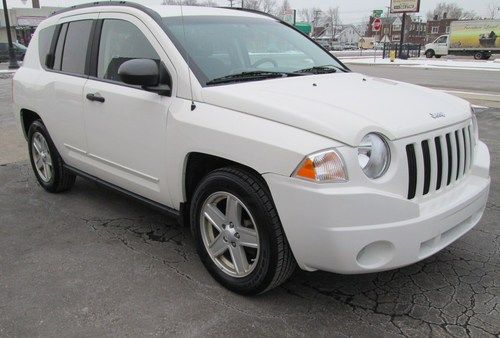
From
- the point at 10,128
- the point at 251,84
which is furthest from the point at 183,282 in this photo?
the point at 10,128

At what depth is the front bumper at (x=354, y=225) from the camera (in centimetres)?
249

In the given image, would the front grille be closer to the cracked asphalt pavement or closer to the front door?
the cracked asphalt pavement

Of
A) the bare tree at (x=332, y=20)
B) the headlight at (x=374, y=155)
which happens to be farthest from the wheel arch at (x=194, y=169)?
the bare tree at (x=332, y=20)

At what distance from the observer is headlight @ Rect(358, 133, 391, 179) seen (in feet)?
8.56

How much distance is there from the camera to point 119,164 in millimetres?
3861

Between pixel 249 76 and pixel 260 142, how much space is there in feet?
2.96

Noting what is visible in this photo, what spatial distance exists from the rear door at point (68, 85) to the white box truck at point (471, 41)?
44.2m

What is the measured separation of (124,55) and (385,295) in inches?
102

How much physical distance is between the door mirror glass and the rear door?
1.14 m

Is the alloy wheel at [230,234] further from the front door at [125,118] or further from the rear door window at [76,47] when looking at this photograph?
the rear door window at [76,47]

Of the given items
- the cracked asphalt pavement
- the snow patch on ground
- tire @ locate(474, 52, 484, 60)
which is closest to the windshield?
the cracked asphalt pavement

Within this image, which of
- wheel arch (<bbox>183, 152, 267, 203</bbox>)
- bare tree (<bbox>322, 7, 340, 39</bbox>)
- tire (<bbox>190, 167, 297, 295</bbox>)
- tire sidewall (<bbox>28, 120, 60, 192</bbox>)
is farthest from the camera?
bare tree (<bbox>322, 7, 340, 39</bbox>)

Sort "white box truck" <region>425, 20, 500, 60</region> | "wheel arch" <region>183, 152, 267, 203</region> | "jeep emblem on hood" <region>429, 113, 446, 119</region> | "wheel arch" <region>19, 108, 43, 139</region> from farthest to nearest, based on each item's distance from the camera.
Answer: "white box truck" <region>425, 20, 500, 60</region>, "wheel arch" <region>19, 108, 43, 139</region>, "wheel arch" <region>183, 152, 267, 203</region>, "jeep emblem on hood" <region>429, 113, 446, 119</region>

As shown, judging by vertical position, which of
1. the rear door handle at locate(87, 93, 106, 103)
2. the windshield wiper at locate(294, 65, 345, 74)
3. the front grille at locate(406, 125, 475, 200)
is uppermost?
the windshield wiper at locate(294, 65, 345, 74)
